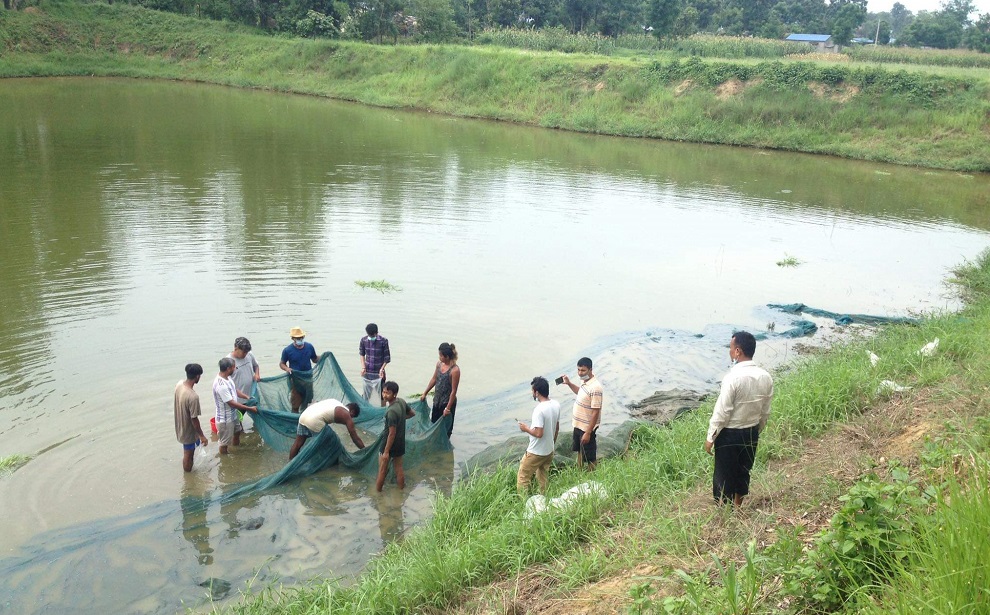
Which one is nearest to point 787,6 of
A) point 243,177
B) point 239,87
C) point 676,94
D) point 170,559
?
point 676,94

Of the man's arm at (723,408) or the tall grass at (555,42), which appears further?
the tall grass at (555,42)

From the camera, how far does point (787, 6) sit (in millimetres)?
100250

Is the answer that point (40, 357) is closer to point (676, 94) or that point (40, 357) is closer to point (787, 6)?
point (676, 94)

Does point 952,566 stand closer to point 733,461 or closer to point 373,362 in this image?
point 733,461

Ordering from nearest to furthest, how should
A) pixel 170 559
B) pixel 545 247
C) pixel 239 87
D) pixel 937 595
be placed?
1. pixel 937 595
2. pixel 170 559
3. pixel 545 247
4. pixel 239 87

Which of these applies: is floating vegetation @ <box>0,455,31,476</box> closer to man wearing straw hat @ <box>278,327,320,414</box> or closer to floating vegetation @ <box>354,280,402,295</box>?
man wearing straw hat @ <box>278,327,320,414</box>

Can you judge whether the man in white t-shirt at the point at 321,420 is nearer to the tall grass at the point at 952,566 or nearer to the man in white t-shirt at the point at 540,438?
the man in white t-shirt at the point at 540,438

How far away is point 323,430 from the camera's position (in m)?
7.95

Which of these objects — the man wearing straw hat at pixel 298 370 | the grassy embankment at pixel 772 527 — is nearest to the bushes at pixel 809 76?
the grassy embankment at pixel 772 527

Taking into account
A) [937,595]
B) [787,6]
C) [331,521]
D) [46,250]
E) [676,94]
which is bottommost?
[331,521]

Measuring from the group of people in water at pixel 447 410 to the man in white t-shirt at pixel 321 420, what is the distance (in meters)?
0.01

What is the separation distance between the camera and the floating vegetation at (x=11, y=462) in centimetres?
789

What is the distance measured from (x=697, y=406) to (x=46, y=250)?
13017 millimetres

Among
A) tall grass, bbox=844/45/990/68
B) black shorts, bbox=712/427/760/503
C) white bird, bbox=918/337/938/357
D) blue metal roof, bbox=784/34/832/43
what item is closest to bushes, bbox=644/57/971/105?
tall grass, bbox=844/45/990/68
